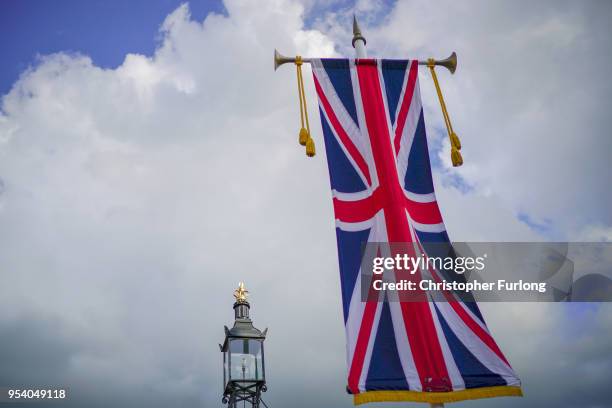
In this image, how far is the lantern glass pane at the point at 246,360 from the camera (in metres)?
20.1

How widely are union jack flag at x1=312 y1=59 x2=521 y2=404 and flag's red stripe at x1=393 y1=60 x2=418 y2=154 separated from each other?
0.06ft

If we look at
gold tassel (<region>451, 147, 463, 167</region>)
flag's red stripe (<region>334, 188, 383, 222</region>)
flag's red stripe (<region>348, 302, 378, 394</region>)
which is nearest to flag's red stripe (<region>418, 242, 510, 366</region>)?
flag's red stripe (<region>348, 302, 378, 394</region>)

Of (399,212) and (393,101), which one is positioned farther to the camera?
(393,101)

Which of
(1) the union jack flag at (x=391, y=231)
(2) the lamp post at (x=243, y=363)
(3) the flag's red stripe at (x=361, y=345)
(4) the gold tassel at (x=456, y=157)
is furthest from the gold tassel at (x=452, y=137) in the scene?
(2) the lamp post at (x=243, y=363)

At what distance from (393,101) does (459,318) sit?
12.3 ft

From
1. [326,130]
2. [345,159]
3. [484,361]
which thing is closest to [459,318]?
[484,361]

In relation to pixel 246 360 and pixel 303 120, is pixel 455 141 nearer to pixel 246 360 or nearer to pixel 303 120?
pixel 303 120

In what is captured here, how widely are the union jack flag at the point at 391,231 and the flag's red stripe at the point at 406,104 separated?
0.06 ft

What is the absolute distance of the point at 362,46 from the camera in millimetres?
9555

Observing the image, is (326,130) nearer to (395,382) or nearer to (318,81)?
(318,81)

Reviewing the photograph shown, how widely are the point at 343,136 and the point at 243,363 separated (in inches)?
580

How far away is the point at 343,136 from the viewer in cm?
815

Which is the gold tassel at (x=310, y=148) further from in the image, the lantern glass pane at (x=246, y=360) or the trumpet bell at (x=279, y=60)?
the lantern glass pane at (x=246, y=360)

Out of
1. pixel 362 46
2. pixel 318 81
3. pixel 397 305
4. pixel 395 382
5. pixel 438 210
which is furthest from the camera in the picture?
pixel 362 46
